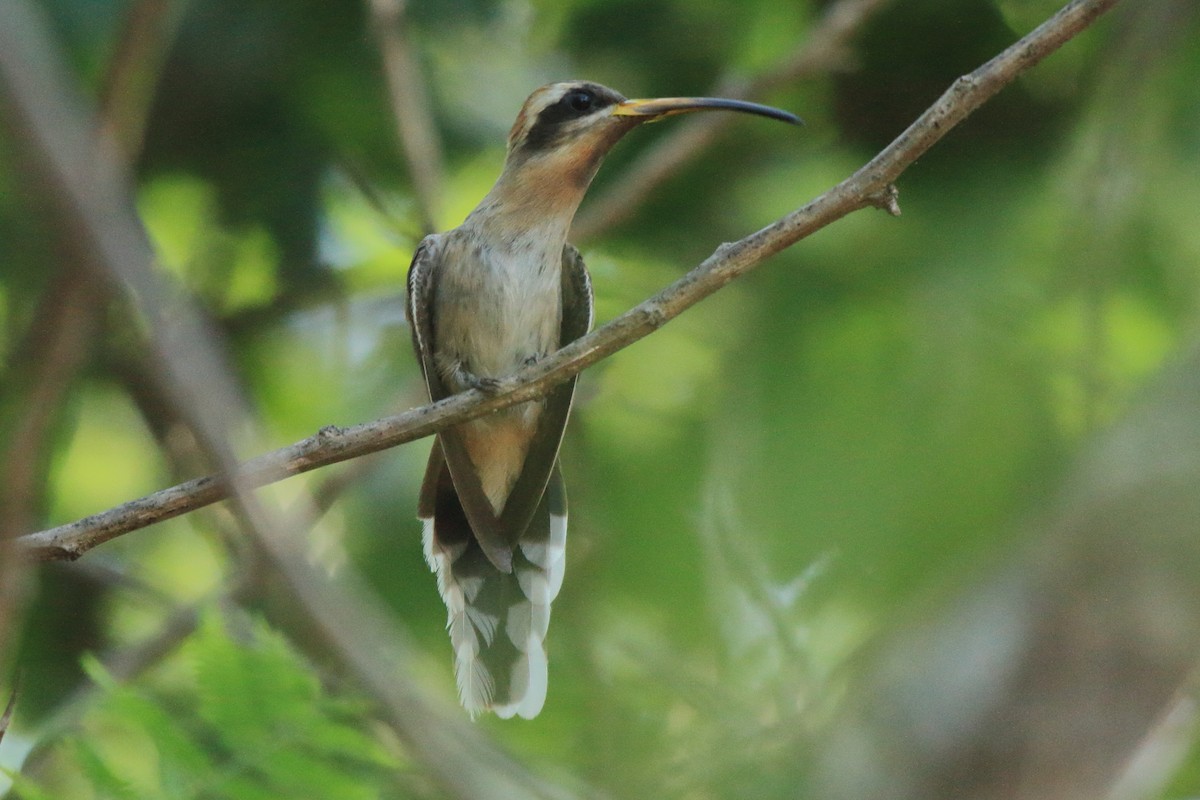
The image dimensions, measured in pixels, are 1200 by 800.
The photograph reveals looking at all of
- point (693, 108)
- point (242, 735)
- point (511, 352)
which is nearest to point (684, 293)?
point (693, 108)

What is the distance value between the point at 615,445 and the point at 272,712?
4.08m

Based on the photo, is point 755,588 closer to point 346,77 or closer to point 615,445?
point 615,445

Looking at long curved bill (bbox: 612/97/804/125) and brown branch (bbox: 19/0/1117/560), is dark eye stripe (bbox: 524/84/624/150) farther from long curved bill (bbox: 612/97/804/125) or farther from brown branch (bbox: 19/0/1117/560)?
brown branch (bbox: 19/0/1117/560)

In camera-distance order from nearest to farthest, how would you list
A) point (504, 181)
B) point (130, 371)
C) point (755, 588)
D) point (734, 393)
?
point (755, 588), point (504, 181), point (734, 393), point (130, 371)

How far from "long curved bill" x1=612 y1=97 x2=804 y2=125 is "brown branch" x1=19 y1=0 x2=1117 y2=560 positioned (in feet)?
4.33

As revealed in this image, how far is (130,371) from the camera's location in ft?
21.8

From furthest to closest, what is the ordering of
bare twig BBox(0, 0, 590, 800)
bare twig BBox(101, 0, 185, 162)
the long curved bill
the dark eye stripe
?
1. the dark eye stripe
2. the long curved bill
3. bare twig BBox(101, 0, 185, 162)
4. bare twig BBox(0, 0, 590, 800)

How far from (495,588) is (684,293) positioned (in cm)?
212

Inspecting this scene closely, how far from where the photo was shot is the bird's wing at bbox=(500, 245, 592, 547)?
518 centimetres

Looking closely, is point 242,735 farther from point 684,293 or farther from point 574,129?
point 574,129

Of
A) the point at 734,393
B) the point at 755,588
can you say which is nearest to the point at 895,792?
the point at 755,588

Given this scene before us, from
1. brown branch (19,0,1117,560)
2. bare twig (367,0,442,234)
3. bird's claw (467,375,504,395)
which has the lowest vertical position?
brown branch (19,0,1117,560)

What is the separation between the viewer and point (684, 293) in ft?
12.1

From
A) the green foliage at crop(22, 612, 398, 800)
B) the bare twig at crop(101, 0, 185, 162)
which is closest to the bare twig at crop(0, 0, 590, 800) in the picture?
the green foliage at crop(22, 612, 398, 800)
